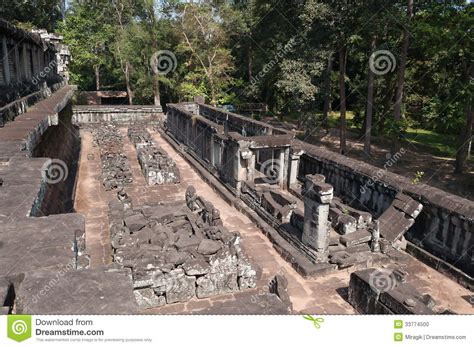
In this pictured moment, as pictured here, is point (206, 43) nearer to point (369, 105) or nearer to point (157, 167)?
point (369, 105)

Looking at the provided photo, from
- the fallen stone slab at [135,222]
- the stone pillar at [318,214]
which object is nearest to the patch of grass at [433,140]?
the stone pillar at [318,214]

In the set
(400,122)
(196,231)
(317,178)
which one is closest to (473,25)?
(400,122)

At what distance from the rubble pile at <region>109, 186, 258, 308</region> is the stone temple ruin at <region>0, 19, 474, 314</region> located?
32 millimetres

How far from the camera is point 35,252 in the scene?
3994 millimetres

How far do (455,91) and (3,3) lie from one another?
119 ft

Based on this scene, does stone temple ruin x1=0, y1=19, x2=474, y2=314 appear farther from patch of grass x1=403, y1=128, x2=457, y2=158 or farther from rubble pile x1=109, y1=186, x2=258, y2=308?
patch of grass x1=403, y1=128, x2=457, y2=158

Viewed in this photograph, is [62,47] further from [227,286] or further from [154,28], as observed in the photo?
[227,286]

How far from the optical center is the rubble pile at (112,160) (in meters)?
16.7

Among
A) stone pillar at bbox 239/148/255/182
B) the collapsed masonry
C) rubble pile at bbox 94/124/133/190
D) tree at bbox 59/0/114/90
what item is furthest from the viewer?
tree at bbox 59/0/114/90

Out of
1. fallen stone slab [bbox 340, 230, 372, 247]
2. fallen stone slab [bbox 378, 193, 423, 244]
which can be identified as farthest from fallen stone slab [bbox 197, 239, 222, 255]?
fallen stone slab [bbox 378, 193, 423, 244]

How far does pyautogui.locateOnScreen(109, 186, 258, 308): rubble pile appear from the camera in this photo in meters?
8.23
